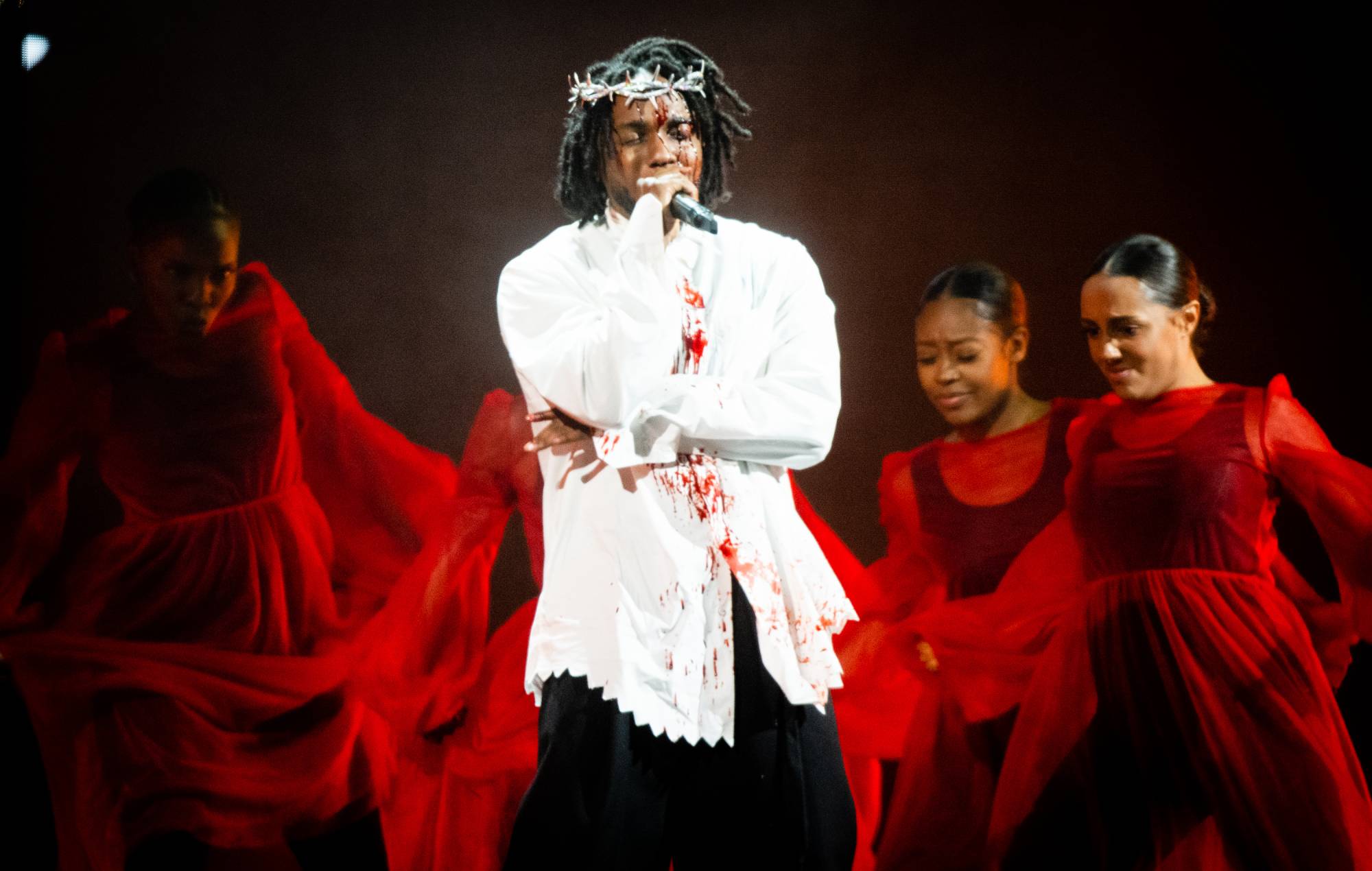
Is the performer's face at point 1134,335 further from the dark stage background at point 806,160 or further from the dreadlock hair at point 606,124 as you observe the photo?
the dreadlock hair at point 606,124

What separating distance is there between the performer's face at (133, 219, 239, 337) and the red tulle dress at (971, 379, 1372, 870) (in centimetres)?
155

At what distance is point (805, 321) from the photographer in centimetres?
178

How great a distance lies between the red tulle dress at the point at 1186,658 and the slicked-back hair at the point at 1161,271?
0.19 metres

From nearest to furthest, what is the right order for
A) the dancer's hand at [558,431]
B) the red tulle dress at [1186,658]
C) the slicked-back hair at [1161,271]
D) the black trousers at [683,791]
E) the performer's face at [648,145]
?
the black trousers at [683,791]
the dancer's hand at [558,431]
the performer's face at [648,145]
the red tulle dress at [1186,658]
the slicked-back hair at [1161,271]

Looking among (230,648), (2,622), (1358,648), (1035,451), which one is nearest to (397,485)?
(230,648)

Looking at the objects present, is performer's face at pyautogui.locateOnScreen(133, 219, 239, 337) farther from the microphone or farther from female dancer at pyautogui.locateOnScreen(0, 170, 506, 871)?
the microphone

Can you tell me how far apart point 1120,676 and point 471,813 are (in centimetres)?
123

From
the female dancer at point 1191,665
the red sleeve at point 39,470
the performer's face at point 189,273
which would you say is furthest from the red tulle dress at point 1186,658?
the red sleeve at point 39,470

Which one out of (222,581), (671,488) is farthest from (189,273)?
(671,488)

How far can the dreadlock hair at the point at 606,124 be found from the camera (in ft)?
6.22

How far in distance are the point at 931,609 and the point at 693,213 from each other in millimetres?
1083

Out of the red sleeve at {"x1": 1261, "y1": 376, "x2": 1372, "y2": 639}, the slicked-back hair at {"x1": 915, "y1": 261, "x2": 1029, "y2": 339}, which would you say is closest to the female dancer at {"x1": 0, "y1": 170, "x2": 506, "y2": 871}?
the slicked-back hair at {"x1": 915, "y1": 261, "x2": 1029, "y2": 339}

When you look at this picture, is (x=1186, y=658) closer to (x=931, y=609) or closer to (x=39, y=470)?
→ (x=931, y=609)

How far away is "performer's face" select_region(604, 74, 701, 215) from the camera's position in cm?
184
